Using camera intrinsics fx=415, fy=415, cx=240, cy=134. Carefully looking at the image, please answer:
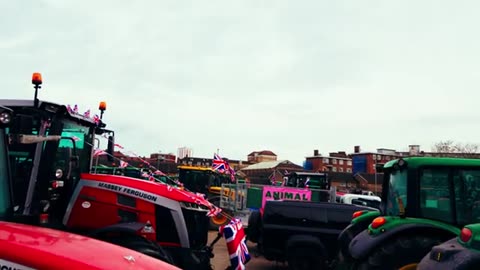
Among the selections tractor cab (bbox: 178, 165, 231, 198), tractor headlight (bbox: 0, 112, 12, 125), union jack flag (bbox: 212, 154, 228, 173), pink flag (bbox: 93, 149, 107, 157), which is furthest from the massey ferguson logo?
union jack flag (bbox: 212, 154, 228, 173)

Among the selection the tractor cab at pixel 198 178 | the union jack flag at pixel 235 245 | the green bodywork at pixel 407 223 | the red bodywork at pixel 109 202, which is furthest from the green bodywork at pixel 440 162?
the tractor cab at pixel 198 178

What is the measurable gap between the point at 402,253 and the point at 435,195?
95 centimetres

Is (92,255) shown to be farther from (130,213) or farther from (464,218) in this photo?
(464,218)

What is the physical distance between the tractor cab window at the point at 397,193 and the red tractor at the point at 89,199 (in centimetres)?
278

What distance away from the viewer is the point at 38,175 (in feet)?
17.6

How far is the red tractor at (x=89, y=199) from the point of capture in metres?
5.32

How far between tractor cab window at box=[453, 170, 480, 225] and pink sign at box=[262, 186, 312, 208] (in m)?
9.11

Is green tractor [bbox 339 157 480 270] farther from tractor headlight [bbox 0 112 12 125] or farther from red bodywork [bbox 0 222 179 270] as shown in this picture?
tractor headlight [bbox 0 112 12 125]

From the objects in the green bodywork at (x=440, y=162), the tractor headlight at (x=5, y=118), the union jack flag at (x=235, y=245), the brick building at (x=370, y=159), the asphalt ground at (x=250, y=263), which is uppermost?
the brick building at (x=370, y=159)

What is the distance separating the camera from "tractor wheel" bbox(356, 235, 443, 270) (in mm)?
5035

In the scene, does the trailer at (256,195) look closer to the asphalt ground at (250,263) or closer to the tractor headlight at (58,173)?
the asphalt ground at (250,263)

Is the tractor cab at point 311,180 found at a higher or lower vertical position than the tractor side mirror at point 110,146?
lower

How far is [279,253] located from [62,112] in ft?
17.7

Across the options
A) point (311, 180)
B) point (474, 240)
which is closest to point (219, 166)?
point (311, 180)
